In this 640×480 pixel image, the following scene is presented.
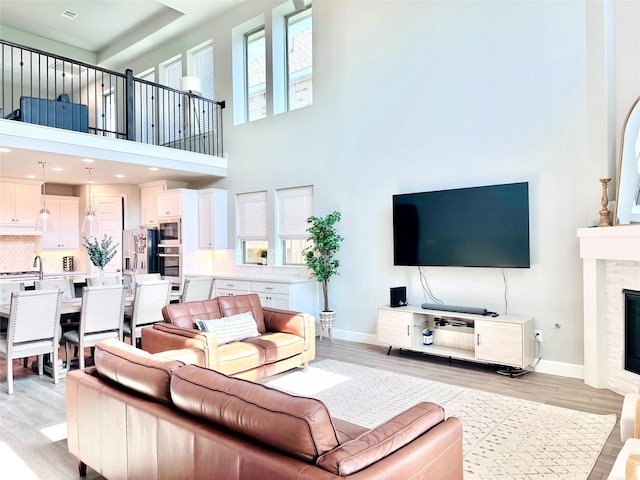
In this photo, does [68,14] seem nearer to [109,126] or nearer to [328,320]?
[109,126]

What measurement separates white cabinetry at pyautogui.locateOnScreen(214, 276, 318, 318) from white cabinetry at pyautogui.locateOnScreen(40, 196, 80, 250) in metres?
4.72

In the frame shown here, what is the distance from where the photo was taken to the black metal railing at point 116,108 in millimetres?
5723

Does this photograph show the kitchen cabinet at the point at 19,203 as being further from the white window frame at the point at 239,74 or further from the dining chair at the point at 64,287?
the white window frame at the point at 239,74

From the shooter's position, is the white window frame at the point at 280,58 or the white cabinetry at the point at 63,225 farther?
the white cabinetry at the point at 63,225

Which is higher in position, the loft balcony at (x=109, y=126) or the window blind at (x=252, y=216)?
the loft balcony at (x=109, y=126)

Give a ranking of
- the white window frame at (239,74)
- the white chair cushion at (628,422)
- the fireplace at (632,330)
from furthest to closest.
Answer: the white window frame at (239,74)
the fireplace at (632,330)
the white chair cushion at (628,422)

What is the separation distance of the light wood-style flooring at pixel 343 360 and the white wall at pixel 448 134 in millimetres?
530

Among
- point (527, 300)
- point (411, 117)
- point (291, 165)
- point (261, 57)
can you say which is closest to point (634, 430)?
point (527, 300)

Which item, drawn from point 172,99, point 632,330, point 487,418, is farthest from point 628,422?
point 172,99

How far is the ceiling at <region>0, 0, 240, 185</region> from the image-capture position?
7.04 metres

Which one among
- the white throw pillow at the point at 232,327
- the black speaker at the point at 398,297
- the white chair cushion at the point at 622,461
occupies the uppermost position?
the black speaker at the point at 398,297

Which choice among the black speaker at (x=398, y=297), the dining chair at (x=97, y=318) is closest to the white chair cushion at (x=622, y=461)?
the black speaker at (x=398, y=297)

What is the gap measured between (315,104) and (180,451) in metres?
5.56

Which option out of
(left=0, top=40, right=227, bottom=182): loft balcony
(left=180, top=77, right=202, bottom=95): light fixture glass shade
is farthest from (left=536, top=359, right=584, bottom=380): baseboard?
(left=180, top=77, right=202, bottom=95): light fixture glass shade
